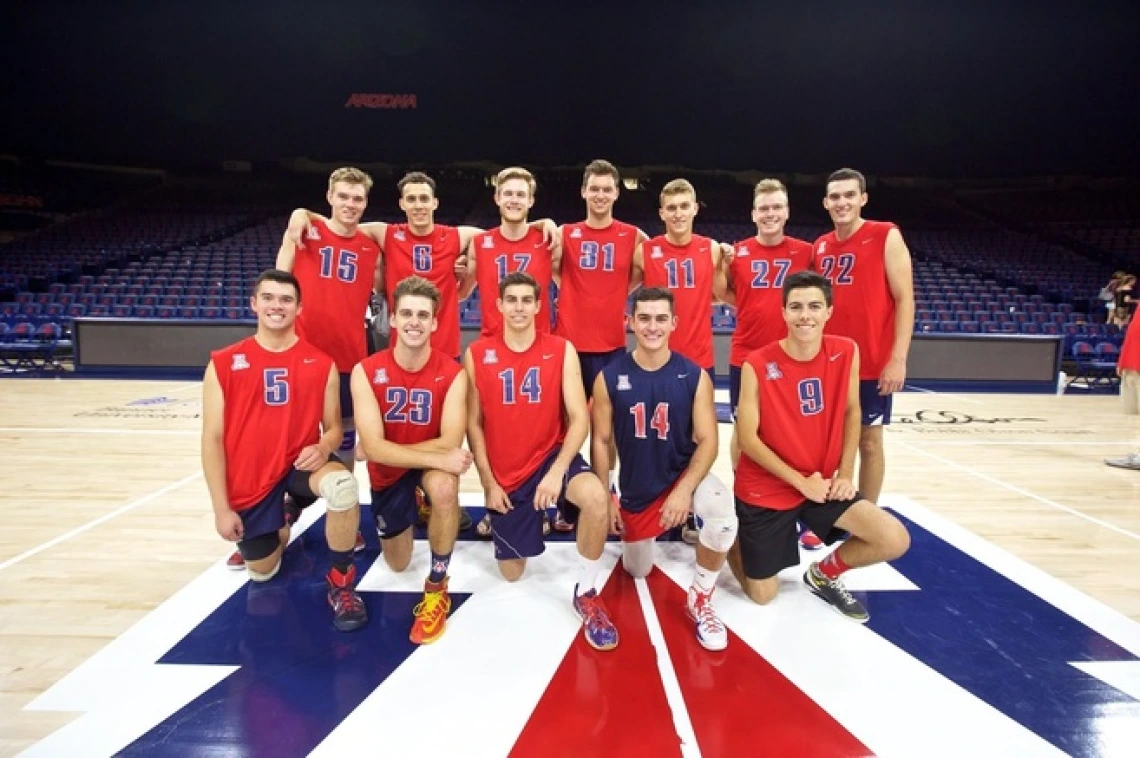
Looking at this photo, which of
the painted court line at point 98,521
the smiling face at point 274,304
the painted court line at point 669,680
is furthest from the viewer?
the painted court line at point 98,521

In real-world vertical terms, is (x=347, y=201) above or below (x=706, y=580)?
above

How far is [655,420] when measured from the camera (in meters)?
2.40

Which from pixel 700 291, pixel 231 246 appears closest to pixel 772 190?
pixel 700 291

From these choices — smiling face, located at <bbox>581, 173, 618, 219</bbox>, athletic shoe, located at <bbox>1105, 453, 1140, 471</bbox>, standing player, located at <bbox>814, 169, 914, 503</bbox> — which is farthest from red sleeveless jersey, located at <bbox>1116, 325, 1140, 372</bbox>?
smiling face, located at <bbox>581, 173, 618, 219</bbox>

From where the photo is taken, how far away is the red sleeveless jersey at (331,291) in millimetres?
3008

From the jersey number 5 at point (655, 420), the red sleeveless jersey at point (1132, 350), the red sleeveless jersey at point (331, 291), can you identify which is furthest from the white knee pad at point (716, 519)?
the red sleeveless jersey at point (1132, 350)

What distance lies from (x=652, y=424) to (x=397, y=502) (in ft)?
3.59

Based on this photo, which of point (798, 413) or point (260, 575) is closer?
point (798, 413)

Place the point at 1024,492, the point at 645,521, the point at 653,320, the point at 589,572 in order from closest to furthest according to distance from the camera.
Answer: the point at 589,572, the point at 653,320, the point at 645,521, the point at 1024,492

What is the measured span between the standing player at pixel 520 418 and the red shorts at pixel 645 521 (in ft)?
0.71

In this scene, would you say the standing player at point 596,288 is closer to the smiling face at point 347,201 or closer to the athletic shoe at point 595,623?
the smiling face at point 347,201

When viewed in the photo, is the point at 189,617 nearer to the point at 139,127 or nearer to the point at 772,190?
the point at 772,190

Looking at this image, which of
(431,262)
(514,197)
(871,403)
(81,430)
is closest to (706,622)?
(871,403)

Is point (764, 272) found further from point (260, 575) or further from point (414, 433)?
point (260, 575)
